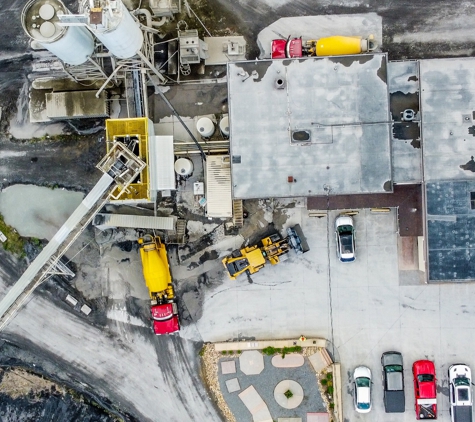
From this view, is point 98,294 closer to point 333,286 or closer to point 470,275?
point 333,286

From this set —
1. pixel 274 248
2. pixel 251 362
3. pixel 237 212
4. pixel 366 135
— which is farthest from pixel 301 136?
pixel 251 362

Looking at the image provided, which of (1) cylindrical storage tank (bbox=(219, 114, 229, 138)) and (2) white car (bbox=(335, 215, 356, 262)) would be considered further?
(1) cylindrical storage tank (bbox=(219, 114, 229, 138))

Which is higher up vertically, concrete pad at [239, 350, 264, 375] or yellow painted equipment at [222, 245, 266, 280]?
yellow painted equipment at [222, 245, 266, 280]

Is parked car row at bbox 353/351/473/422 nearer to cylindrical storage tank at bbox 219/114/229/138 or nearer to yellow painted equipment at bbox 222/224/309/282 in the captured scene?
yellow painted equipment at bbox 222/224/309/282

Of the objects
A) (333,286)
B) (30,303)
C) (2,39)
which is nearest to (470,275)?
(333,286)

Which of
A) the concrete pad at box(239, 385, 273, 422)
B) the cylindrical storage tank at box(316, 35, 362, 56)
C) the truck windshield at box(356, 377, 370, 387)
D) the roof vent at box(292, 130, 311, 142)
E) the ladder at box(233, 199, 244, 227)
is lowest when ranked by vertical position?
the concrete pad at box(239, 385, 273, 422)

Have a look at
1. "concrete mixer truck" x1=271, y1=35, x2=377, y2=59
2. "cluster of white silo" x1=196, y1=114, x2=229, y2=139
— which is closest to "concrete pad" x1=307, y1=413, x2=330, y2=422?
"cluster of white silo" x1=196, y1=114, x2=229, y2=139

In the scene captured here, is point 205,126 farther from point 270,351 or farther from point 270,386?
point 270,386
